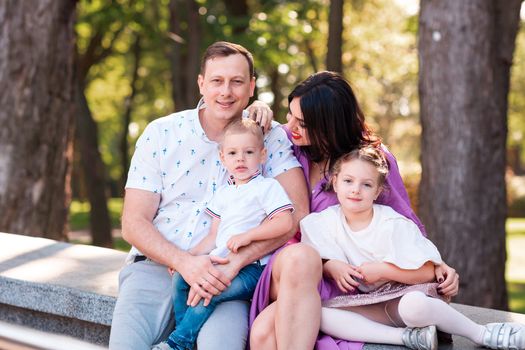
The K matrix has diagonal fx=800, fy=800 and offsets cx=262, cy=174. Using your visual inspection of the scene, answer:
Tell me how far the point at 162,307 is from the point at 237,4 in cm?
1176

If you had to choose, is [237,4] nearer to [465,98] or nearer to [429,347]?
[465,98]

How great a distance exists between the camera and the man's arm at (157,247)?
11.0 feet

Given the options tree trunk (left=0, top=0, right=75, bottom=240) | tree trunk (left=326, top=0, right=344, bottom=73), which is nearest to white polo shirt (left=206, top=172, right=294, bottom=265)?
tree trunk (left=0, top=0, right=75, bottom=240)

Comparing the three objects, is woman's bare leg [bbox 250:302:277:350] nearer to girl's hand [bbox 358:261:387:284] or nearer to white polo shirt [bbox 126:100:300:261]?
girl's hand [bbox 358:261:387:284]

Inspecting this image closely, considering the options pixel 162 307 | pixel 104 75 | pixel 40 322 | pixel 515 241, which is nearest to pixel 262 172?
pixel 162 307

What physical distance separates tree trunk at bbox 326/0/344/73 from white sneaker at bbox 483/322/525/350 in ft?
18.8

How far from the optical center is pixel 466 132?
6629mm

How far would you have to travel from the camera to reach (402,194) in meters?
3.64

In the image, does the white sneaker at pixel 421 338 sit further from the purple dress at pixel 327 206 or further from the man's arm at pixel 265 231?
the man's arm at pixel 265 231

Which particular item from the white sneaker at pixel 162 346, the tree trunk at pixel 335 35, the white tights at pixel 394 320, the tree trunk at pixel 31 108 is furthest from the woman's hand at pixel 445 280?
the tree trunk at pixel 335 35

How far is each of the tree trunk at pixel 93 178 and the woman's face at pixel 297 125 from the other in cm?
1114

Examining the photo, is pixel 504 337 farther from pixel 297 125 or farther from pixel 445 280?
pixel 297 125

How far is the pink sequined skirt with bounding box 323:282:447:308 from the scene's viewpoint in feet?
10.5

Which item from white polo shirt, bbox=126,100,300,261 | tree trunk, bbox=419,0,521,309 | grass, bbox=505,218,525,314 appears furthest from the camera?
grass, bbox=505,218,525,314
